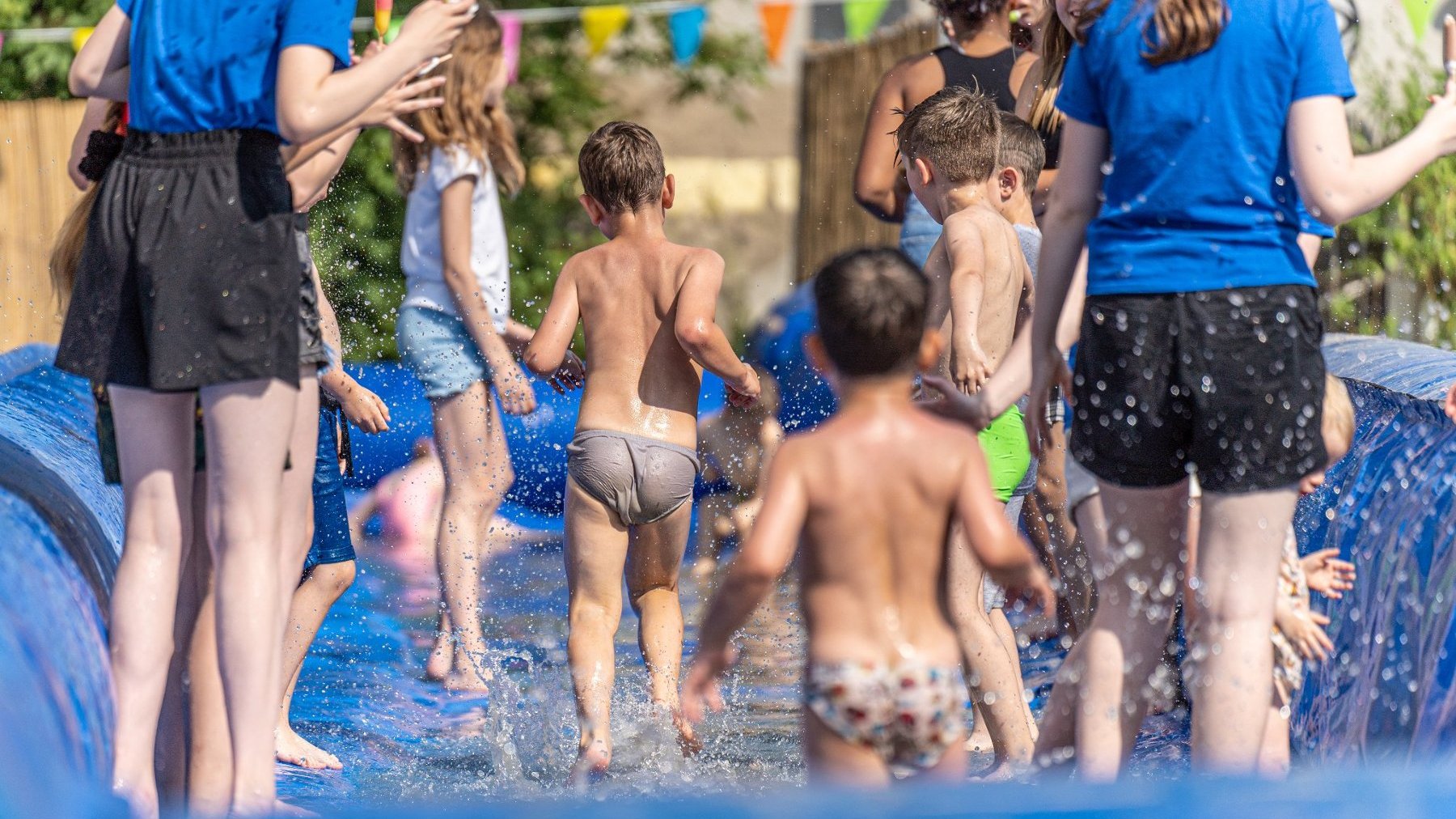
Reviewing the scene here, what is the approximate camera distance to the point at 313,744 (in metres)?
4.08

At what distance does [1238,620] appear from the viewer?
8.82 feet

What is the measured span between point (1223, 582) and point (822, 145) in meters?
8.46

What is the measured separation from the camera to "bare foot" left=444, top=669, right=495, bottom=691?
466cm

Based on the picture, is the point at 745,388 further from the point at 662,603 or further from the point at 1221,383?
the point at 1221,383

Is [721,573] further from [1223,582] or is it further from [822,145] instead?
[822,145]

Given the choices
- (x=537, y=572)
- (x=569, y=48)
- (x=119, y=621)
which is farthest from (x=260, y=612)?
(x=569, y=48)

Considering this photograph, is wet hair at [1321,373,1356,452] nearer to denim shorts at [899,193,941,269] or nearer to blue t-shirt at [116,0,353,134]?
denim shorts at [899,193,941,269]

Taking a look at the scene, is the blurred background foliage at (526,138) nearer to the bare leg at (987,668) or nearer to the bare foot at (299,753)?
the bare foot at (299,753)

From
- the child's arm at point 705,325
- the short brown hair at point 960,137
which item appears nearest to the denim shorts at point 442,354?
the child's arm at point 705,325

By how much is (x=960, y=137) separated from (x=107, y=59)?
1.83m

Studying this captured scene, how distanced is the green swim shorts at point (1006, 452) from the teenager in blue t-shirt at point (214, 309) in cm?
159

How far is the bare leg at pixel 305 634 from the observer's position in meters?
3.85

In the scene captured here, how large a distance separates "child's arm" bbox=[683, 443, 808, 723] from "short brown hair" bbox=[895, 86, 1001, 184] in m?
1.52

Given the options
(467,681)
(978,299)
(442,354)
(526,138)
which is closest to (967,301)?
(978,299)
